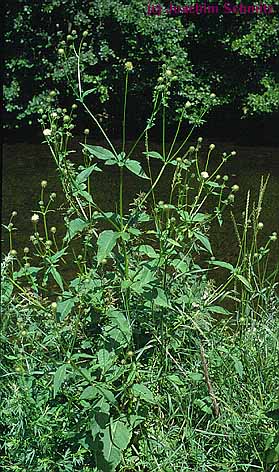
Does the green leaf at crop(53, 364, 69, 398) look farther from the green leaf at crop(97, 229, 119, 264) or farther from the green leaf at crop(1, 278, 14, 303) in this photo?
the green leaf at crop(1, 278, 14, 303)

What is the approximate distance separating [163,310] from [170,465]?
0.47 m

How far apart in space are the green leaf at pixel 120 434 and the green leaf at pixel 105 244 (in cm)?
50

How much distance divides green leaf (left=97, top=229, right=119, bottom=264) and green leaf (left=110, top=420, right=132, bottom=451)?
1.64 ft

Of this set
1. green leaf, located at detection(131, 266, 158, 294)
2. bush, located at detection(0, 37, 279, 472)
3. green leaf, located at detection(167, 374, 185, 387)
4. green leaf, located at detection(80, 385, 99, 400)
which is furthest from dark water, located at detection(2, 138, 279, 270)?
green leaf, located at detection(80, 385, 99, 400)

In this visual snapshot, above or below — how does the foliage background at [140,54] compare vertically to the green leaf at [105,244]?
below

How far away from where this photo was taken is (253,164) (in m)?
11.2

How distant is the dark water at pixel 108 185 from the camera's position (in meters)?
6.96

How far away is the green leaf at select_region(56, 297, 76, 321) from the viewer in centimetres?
231

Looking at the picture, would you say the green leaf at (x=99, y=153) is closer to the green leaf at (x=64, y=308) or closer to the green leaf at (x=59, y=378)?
the green leaf at (x=64, y=308)

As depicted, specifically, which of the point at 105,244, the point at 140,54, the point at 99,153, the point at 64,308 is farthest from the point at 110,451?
the point at 140,54

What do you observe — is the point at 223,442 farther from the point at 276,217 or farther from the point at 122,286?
the point at 276,217

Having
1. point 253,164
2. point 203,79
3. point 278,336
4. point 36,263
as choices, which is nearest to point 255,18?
point 203,79

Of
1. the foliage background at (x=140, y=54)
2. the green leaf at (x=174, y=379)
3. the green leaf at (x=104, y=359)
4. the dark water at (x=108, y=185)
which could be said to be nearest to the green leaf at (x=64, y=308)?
the green leaf at (x=104, y=359)

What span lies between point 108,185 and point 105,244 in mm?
6885
